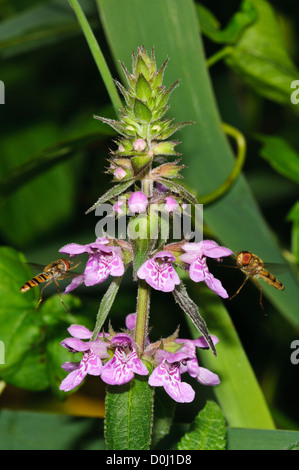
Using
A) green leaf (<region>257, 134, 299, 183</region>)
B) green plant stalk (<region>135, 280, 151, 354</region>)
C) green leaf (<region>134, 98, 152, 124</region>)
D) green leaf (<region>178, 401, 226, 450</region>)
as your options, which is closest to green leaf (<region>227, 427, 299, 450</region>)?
green leaf (<region>178, 401, 226, 450</region>)

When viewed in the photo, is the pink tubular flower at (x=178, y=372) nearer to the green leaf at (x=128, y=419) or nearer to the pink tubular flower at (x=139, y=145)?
the green leaf at (x=128, y=419)

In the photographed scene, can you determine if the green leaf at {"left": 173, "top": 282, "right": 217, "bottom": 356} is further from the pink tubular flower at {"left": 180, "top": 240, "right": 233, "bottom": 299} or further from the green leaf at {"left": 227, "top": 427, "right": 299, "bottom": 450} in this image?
the green leaf at {"left": 227, "top": 427, "right": 299, "bottom": 450}

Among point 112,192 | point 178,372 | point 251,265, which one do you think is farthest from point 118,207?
point 251,265

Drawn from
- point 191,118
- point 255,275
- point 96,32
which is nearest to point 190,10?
point 191,118

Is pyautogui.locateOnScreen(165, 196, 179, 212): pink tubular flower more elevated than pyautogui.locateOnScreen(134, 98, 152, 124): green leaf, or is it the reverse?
pyautogui.locateOnScreen(134, 98, 152, 124): green leaf

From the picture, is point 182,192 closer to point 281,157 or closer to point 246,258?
point 246,258

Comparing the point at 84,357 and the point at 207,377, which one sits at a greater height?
the point at 84,357
